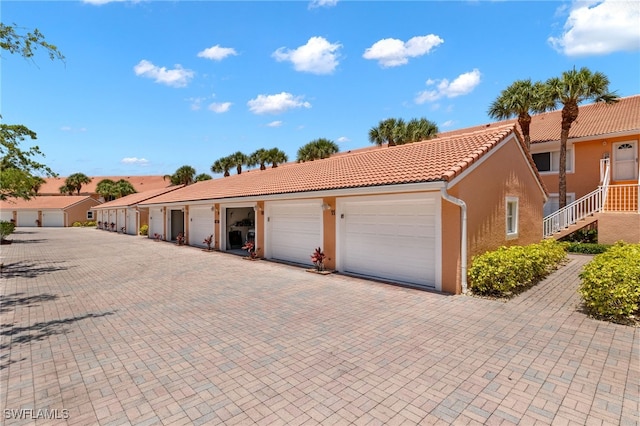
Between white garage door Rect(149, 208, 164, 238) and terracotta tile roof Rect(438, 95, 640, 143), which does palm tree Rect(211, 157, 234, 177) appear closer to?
white garage door Rect(149, 208, 164, 238)

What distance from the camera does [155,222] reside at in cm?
2956

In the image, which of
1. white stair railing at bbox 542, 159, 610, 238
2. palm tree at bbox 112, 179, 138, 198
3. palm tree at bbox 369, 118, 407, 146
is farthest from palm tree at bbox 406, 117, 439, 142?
palm tree at bbox 112, 179, 138, 198

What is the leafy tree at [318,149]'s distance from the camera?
3180 centimetres

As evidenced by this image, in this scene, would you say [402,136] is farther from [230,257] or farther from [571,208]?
[230,257]

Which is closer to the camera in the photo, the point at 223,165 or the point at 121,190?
the point at 223,165

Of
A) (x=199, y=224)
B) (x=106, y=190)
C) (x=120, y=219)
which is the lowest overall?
(x=120, y=219)

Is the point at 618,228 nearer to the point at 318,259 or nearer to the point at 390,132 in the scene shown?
the point at 318,259

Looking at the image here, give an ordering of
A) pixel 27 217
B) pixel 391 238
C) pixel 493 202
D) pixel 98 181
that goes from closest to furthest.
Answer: pixel 391 238 → pixel 493 202 → pixel 27 217 → pixel 98 181

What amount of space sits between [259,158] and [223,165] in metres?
7.45

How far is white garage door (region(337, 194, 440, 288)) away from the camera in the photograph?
939cm

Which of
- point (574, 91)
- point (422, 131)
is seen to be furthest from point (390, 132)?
point (574, 91)

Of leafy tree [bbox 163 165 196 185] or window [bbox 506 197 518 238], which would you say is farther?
leafy tree [bbox 163 165 196 185]

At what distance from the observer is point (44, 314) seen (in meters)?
7.56

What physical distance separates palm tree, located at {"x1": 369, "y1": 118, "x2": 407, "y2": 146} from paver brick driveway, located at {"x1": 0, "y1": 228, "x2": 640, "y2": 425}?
61.5 ft
